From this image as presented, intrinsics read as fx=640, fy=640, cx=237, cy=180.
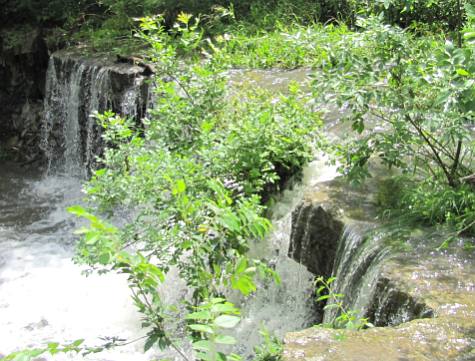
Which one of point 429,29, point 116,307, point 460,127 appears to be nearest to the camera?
point 460,127

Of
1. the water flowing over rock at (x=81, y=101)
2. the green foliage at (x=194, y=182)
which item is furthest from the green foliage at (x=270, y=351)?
the water flowing over rock at (x=81, y=101)

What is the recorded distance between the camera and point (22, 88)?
11516 mm

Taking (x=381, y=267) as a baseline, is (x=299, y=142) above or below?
above

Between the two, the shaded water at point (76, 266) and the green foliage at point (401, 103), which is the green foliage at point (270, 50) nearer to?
the shaded water at point (76, 266)

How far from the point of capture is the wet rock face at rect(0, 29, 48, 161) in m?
11.3

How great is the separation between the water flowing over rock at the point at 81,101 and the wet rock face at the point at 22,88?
2.39 feet

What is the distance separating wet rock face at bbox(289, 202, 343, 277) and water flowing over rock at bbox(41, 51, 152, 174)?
14.8 ft

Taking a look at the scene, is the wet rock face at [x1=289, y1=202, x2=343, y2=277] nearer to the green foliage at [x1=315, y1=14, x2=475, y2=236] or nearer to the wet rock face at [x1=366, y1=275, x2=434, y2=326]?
the green foliage at [x1=315, y1=14, x2=475, y2=236]

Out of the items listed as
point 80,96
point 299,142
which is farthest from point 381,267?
point 80,96

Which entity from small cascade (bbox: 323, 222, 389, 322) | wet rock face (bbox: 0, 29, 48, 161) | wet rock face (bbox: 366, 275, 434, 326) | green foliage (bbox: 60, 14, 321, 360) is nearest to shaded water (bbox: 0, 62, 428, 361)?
small cascade (bbox: 323, 222, 389, 322)

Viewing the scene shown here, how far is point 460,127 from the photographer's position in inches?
151

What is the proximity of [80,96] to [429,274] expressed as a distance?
291 inches

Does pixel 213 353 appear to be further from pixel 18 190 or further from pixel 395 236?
pixel 18 190

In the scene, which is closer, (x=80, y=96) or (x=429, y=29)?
(x=429, y=29)
